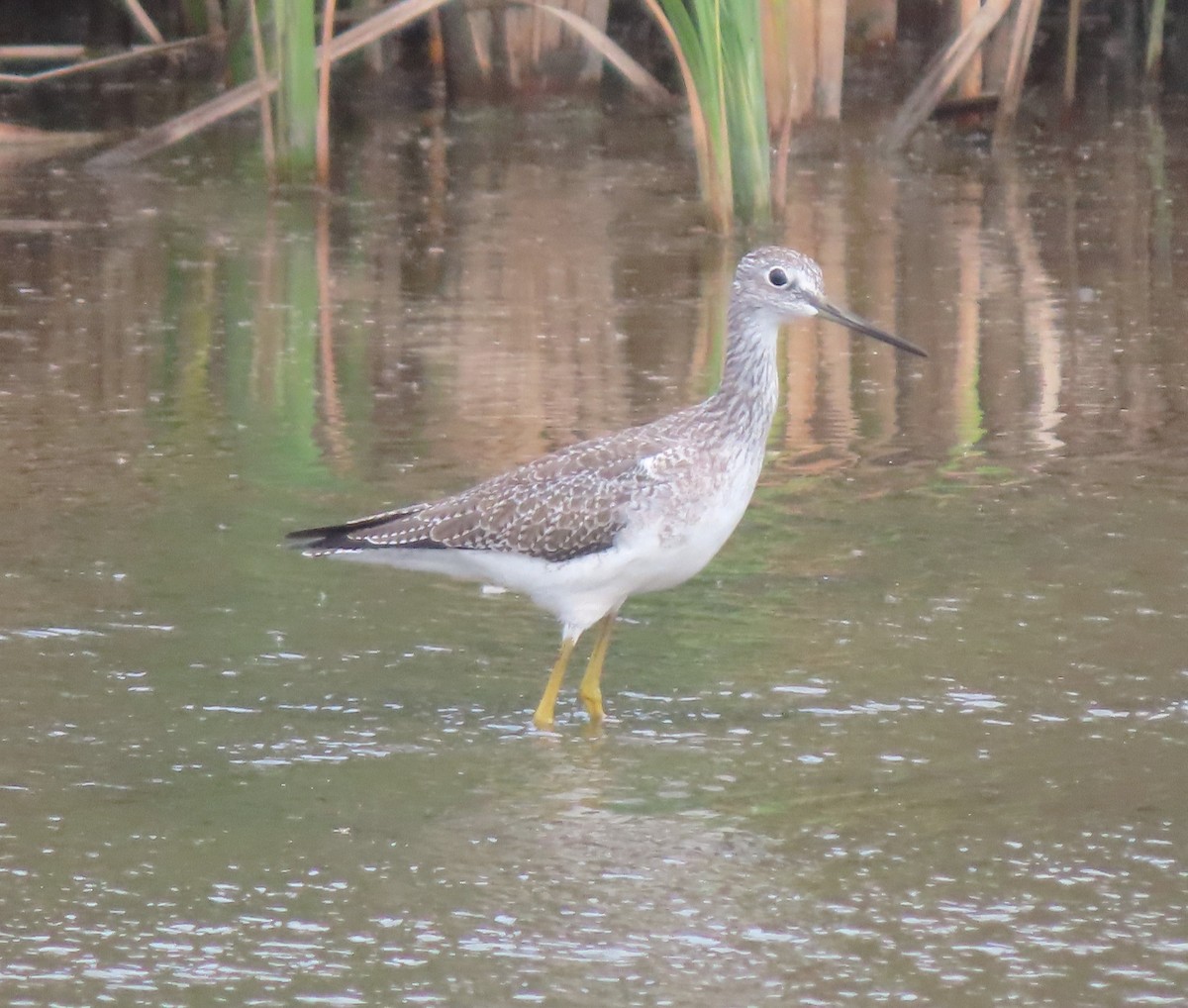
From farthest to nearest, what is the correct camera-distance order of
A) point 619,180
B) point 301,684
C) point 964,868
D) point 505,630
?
point 619,180 < point 505,630 < point 301,684 < point 964,868

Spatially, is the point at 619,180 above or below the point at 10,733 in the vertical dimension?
above

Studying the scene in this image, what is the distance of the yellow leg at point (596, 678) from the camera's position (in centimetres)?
585

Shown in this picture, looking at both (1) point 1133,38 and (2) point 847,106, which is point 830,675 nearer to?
(2) point 847,106

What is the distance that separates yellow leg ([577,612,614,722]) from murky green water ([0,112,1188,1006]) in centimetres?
7

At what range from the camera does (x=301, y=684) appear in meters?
5.99

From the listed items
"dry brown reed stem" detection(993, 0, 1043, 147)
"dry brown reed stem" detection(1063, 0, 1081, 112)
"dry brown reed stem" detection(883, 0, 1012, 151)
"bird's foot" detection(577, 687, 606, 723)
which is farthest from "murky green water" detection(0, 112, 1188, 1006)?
"dry brown reed stem" detection(1063, 0, 1081, 112)

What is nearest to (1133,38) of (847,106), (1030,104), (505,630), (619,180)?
(1030,104)

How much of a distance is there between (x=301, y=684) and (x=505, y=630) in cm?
76

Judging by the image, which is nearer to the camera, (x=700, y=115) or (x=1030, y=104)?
(x=700, y=115)

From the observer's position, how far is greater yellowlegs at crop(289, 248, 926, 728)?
18.7 ft

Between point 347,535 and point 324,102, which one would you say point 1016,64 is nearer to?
point 324,102

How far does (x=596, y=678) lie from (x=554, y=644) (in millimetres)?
596

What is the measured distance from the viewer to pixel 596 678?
5.89 m

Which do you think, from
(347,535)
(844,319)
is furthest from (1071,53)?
(347,535)
